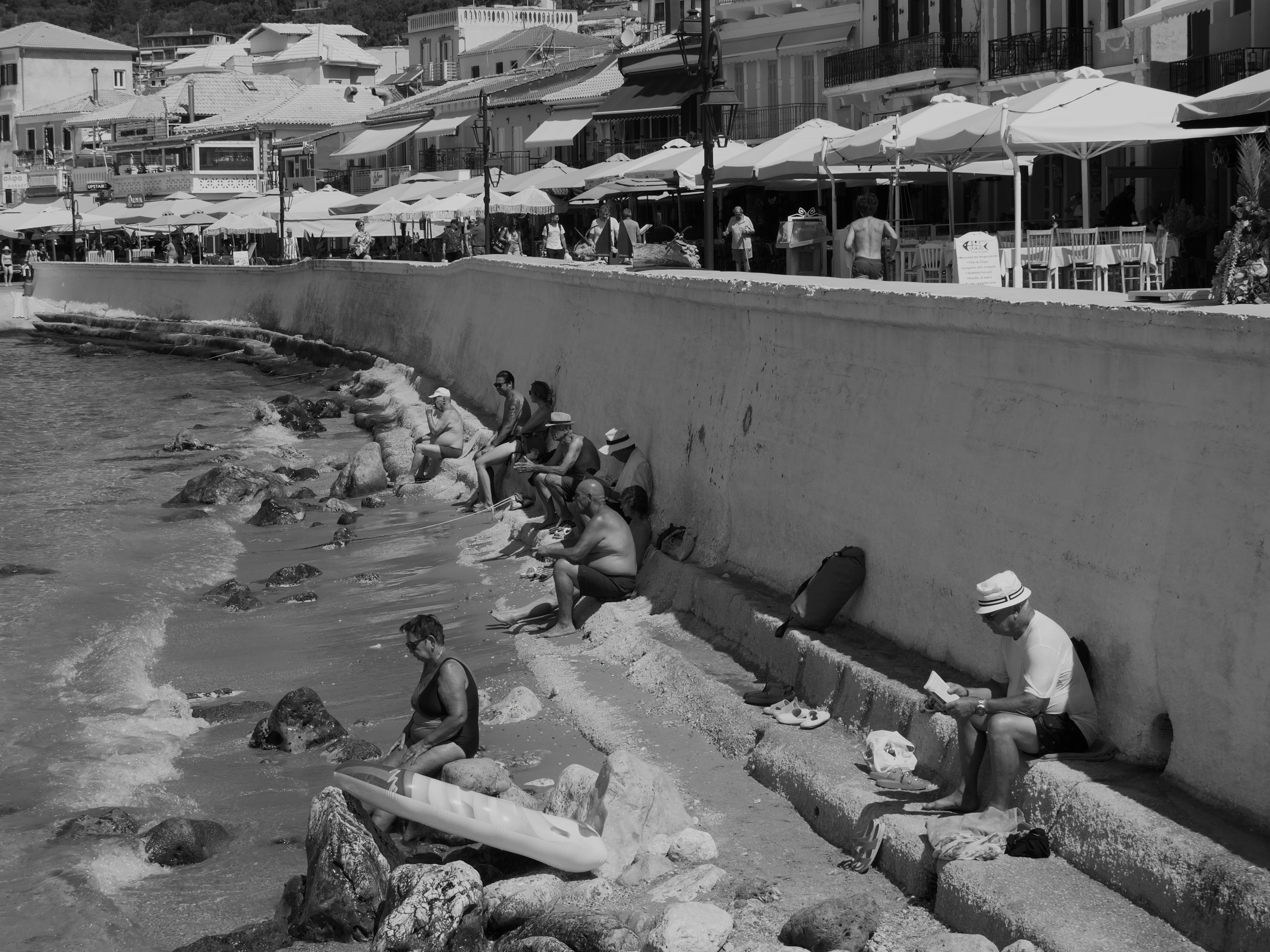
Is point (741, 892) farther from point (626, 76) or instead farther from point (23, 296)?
point (23, 296)

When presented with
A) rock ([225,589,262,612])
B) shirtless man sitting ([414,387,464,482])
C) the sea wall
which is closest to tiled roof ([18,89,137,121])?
shirtless man sitting ([414,387,464,482])

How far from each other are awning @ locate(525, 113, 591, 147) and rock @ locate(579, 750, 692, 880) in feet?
135

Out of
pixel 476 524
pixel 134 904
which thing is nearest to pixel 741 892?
pixel 134 904

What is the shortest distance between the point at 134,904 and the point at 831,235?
51.5 feet

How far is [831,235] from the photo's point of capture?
21.7m

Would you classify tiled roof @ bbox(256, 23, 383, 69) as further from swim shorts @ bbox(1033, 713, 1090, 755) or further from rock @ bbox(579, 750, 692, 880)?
swim shorts @ bbox(1033, 713, 1090, 755)

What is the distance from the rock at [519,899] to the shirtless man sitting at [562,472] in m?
6.57

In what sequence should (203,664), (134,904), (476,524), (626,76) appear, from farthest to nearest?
(626,76) → (476,524) → (203,664) → (134,904)

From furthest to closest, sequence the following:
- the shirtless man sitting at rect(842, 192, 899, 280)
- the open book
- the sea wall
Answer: the shirtless man sitting at rect(842, 192, 899, 280)
the open book
the sea wall

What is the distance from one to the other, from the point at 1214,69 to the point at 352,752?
18.7 m

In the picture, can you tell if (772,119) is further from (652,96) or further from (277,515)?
(277,515)

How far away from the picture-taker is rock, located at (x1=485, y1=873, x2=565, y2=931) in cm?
706

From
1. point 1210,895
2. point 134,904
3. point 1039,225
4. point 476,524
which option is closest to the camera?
point 1210,895

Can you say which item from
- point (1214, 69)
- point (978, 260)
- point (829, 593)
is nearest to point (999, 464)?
point (829, 593)
